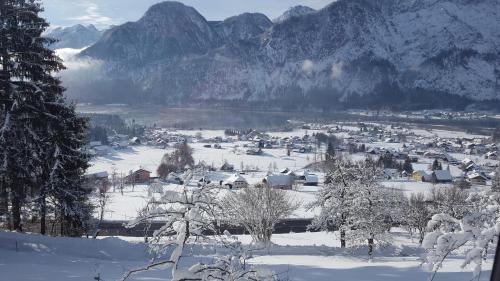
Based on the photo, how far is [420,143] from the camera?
14488cm

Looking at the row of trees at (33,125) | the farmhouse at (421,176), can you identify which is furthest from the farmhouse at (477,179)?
the row of trees at (33,125)

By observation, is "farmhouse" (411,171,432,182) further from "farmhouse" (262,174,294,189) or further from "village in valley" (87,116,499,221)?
"farmhouse" (262,174,294,189)

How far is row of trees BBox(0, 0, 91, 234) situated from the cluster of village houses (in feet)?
159

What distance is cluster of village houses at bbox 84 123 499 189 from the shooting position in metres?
76.8

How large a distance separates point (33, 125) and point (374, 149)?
364ft

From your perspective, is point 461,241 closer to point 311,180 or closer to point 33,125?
point 33,125

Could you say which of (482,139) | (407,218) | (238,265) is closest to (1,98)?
(238,265)

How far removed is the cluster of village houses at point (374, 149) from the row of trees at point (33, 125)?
4860 cm

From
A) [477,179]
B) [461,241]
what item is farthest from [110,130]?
[461,241]

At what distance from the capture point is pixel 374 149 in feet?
390

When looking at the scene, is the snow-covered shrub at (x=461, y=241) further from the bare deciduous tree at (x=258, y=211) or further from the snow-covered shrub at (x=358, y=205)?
the bare deciduous tree at (x=258, y=211)

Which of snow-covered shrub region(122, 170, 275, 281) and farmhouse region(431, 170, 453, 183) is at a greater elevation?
snow-covered shrub region(122, 170, 275, 281)

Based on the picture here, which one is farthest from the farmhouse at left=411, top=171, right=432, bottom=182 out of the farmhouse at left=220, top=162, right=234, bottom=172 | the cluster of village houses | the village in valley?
the farmhouse at left=220, top=162, right=234, bottom=172

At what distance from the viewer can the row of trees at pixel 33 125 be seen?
627 inches
